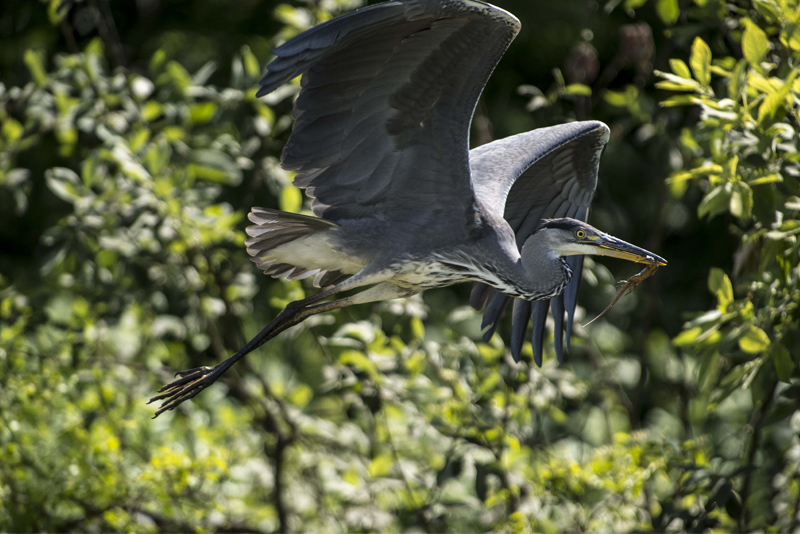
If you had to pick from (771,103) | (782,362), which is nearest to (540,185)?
(771,103)

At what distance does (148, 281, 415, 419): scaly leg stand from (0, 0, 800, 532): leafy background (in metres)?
0.68

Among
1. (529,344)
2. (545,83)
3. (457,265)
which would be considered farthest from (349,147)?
(545,83)

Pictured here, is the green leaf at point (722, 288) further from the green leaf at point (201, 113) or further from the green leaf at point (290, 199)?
the green leaf at point (201, 113)

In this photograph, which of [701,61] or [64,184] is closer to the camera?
[701,61]

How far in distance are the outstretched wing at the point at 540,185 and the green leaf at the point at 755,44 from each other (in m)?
0.73

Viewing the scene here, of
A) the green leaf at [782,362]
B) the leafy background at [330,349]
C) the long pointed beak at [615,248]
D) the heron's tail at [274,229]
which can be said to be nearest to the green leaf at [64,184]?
the leafy background at [330,349]

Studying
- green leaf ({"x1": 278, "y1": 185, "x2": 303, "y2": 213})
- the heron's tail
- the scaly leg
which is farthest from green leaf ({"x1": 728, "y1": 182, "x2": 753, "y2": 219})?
green leaf ({"x1": 278, "y1": 185, "x2": 303, "y2": 213})

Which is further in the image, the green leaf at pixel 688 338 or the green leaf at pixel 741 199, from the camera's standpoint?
the green leaf at pixel 688 338

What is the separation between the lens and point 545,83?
6.53 meters

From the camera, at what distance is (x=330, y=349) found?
17.5 ft

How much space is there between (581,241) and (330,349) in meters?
2.60

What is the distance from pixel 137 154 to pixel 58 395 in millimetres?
1274

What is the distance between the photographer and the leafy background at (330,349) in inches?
132

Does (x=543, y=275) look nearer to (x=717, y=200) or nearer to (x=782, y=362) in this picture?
(x=717, y=200)
